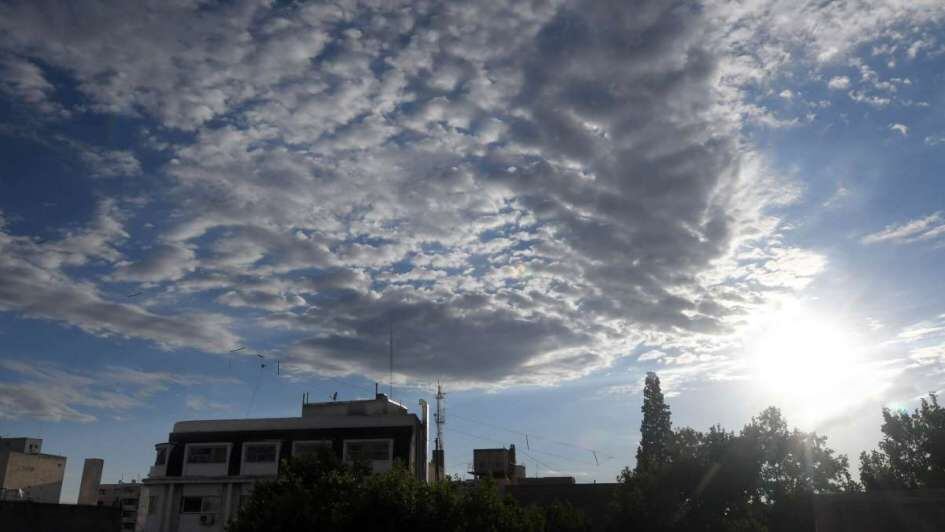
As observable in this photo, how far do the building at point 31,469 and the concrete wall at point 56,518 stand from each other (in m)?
49.5

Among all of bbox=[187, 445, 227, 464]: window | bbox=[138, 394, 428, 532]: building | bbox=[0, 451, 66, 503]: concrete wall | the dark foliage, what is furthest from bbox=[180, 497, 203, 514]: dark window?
the dark foliage

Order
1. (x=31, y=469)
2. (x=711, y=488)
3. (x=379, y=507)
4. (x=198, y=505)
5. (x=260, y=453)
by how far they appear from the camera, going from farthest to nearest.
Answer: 1. (x=31, y=469)
2. (x=260, y=453)
3. (x=198, y=505)
4. (x=711, y=488)
5. (x=379, y=507)

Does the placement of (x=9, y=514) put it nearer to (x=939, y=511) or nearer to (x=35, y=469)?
(x=939, y=511)

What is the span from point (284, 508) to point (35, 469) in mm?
59603

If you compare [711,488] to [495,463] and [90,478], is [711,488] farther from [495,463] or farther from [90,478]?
[90,478]

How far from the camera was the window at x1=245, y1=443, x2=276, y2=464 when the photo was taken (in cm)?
5091

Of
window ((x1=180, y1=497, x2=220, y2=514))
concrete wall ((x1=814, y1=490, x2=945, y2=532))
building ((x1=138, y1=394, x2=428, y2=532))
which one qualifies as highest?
building ((x1=138, y1=394, x2=428, y2=532))

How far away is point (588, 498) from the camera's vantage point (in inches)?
1975

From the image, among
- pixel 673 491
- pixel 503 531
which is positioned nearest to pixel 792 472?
pixel 673 491

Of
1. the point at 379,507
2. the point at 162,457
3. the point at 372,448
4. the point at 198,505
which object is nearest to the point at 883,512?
the point at 379,507

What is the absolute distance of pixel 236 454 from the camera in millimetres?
51531

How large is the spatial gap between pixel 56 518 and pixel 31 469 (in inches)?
2188

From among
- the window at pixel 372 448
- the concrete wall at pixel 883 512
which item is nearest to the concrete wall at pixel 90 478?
the window at pixel 372 448

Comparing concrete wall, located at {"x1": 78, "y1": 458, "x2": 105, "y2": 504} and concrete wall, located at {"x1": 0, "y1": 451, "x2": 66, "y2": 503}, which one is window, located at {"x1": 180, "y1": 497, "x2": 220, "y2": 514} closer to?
concrete wall, located at {"x1": 0, "y1": 451, "x2": 66, "y2": 503}
